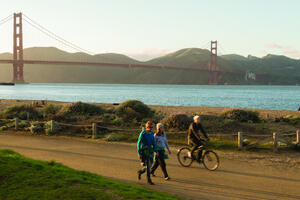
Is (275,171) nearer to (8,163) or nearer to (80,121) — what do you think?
(8,163)

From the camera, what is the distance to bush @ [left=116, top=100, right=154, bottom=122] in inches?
880

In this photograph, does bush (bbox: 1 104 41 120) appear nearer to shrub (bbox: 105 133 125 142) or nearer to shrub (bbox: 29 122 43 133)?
shrub (bbox: 29 122 43 133)

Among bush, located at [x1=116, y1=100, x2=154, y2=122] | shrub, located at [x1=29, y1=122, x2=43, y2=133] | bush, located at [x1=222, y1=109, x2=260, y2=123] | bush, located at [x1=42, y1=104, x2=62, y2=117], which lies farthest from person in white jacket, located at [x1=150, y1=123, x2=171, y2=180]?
bush, located at [x1=42, y1=104, x2=62, y2=117]

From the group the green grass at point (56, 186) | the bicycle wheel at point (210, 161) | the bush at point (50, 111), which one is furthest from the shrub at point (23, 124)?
the bicycle wheel at point (210, 161)

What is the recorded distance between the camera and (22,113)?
2395 centimetres

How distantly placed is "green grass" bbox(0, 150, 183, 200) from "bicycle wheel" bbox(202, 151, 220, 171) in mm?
3498

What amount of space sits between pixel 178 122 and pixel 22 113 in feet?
41.3

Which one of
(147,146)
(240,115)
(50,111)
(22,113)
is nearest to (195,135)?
(147,146)

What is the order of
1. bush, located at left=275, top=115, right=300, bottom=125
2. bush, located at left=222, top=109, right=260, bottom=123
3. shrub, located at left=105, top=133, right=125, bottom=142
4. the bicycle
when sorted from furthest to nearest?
bush, located at left=275, top=115, right=300, bottom=125, bush, located at left=222, top=109, right=260, bottom=123, shrub, located at left=105, top=133, right=125, bottom=142, the bicycle

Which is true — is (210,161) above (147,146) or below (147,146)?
below

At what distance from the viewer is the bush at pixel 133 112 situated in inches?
880

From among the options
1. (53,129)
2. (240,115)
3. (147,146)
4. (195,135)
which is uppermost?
(240,115)

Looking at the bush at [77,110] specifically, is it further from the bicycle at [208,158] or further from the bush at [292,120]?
the bicycle at [208,158]

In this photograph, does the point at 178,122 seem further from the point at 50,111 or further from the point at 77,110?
the point at 50,111
